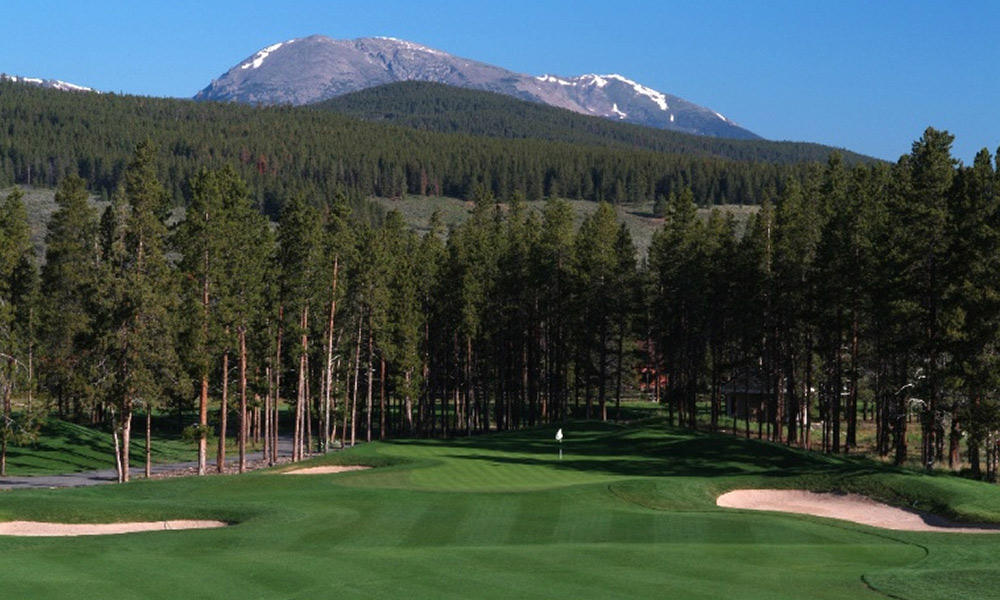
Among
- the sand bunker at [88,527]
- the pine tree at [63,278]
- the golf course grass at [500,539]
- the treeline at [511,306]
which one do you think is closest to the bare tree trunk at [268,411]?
the treeline at [511,306]

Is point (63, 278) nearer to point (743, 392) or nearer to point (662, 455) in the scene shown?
point (662, 455)

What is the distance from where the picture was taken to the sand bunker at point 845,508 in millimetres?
38406

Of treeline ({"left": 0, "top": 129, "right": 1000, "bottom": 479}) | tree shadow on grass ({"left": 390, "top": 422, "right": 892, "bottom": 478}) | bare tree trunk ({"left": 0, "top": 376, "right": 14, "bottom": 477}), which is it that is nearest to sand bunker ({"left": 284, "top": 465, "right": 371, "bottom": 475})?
tree shadow on grass ({"left": 390, "top": 422, "right": 892, "bottom": 478})

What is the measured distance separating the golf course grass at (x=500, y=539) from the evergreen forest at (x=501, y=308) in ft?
33.4

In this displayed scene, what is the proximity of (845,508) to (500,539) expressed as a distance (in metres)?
16.9

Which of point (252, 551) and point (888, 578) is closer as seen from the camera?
point (888, 578)

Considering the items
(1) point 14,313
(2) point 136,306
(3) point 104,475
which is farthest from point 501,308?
(2) point 136,306

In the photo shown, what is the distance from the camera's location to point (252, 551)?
27203mm

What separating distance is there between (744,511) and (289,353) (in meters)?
46.2

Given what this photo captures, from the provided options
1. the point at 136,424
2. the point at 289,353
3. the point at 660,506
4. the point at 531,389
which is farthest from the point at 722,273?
the point at 136,424

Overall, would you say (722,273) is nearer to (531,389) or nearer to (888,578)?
(531,389)

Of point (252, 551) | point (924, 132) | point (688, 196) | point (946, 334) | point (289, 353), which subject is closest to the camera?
point (252, 551)

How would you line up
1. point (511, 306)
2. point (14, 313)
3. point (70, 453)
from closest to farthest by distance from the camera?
1. point (14, 313)
2. point (70, 453)
3. point (511, 306)

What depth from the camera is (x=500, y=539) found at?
3109cm
